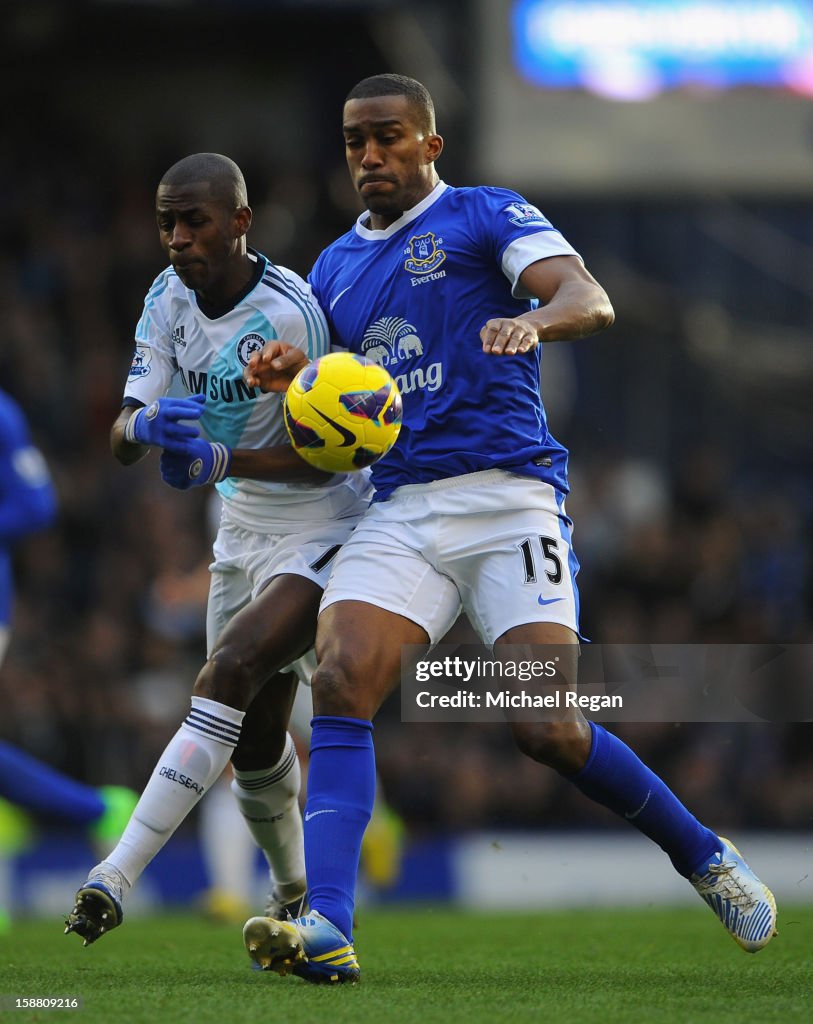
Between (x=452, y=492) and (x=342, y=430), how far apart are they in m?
0.46

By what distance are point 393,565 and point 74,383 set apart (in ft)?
31.4

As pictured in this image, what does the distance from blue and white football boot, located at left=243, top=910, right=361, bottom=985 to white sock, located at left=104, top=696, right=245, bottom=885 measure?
655 millimetres

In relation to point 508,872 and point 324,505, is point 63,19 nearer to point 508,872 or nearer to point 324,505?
point 508,872

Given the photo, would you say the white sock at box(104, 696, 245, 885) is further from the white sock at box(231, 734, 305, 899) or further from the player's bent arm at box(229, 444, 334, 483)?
the player's bent arm at box(229, 444, 334, 483)

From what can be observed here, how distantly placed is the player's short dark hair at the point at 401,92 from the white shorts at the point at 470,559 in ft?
3.56

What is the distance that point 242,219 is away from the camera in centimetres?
503

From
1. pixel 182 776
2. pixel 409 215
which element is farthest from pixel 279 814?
pixel 409 215

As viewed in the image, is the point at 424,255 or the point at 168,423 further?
the point at 424,255

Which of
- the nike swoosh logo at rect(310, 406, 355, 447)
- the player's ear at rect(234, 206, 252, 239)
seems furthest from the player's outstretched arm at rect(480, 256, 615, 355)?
the player's ear at rect(234, 206, 252, 239)

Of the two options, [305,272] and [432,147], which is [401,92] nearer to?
[432,147]

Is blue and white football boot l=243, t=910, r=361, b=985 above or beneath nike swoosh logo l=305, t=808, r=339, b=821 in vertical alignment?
beneath

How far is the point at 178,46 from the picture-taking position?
1720cm

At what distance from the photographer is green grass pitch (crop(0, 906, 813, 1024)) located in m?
3.80

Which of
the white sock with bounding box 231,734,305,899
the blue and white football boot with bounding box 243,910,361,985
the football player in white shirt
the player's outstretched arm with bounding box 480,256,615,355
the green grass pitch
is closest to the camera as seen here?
the green grass pitch
